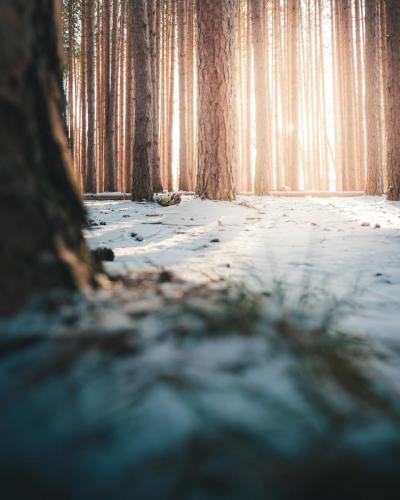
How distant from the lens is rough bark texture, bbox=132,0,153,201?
5977mm

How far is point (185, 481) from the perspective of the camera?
40 cm

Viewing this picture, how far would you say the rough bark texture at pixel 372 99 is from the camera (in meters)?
8.74

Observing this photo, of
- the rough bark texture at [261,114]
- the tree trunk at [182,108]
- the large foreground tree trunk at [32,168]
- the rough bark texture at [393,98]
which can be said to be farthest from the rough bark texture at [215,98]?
the tree trunk at [182,108]

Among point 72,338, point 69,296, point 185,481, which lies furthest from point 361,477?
point 69,296

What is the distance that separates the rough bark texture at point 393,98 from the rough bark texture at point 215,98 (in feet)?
10.9

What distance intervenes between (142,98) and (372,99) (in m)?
6.70

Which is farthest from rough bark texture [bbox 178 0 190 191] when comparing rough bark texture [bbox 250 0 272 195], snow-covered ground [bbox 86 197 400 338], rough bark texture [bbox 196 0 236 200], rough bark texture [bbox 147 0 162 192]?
snow-covered ground [bbox 86 197 400 338]

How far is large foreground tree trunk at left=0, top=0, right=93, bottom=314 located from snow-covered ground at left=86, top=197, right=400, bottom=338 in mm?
431

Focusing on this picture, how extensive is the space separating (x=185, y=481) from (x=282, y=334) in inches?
15.5

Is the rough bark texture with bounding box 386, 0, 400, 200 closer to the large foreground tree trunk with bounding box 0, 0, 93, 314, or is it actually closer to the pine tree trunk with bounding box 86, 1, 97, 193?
Result: the large foreground tree trunk with bounding box 0, 0, 93, 314

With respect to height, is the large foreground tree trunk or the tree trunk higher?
the tree trunk

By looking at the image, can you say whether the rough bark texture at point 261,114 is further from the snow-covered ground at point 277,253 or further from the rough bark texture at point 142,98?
the snow-covered ground at point 277,253

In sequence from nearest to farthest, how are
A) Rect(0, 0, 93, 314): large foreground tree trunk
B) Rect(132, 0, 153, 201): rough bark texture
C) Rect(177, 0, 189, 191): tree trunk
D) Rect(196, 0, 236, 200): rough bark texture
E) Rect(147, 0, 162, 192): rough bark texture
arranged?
Rect(0, 0, 93, 314): large foreground tree trunk, Rect(196, 0, 236, 200): rough bark texture, Rect(132, 0, 153, 201): rough bark texture, Rect(147, 0, 162, 192): rough bark texture, Rect(177, 0, 189, 191): tree trunk

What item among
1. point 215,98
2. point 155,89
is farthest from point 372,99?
point 155,89
